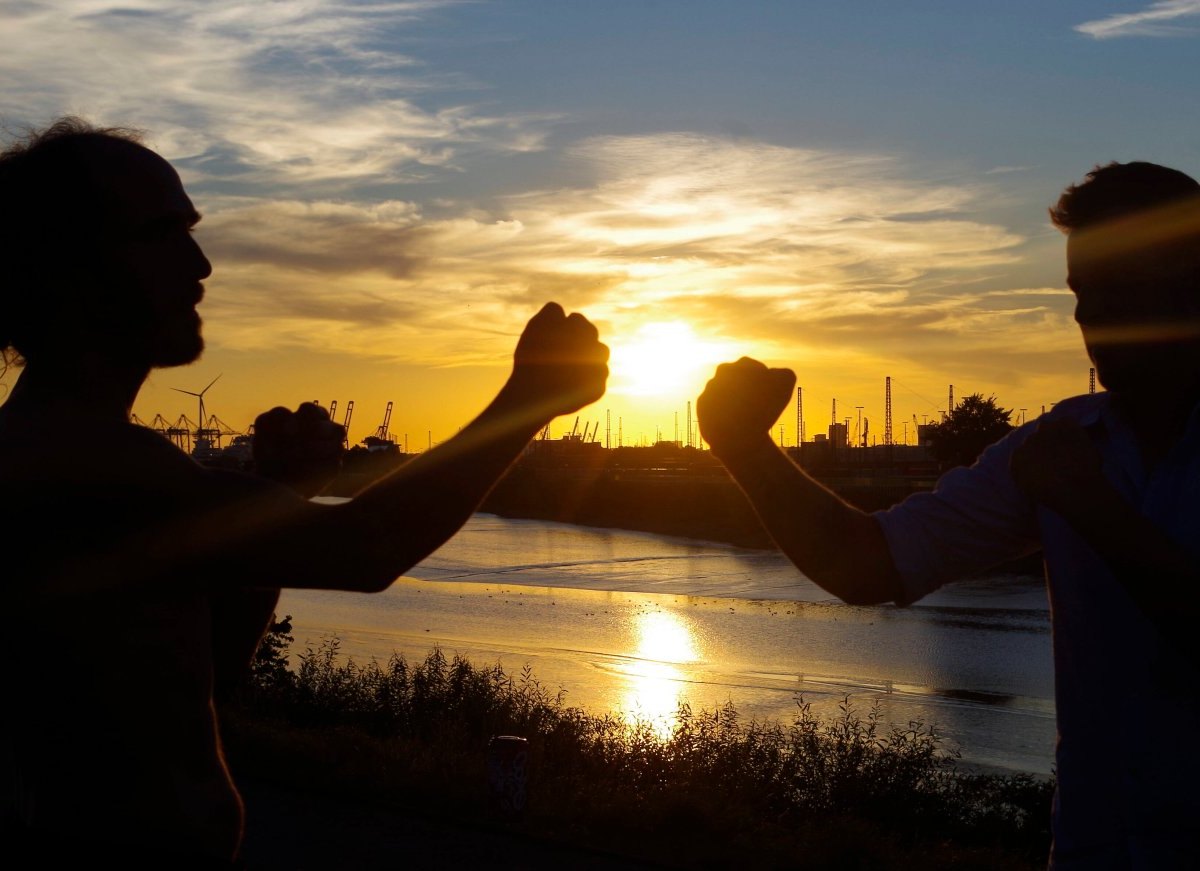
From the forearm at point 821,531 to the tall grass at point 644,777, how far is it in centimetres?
562

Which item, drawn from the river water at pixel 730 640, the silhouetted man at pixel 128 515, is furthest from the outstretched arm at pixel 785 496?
the river water at pixel 730 640

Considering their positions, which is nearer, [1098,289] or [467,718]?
[1098,289]

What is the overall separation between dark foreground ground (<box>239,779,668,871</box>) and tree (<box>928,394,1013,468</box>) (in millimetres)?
54435

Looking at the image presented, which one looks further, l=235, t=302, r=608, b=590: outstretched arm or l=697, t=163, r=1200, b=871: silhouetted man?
l=697, t=163, r=1200, b=871: silhouetted man

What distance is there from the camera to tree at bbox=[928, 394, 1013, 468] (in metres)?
60.5

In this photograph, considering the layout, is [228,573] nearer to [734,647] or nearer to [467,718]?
[467,718]

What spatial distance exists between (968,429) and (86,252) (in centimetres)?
6278

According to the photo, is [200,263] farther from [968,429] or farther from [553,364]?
[968,429]

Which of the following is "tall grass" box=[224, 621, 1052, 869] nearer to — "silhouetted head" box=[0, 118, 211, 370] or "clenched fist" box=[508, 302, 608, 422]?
"clenched fist" box=[508, 302, 608, 422]

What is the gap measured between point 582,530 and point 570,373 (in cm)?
6861

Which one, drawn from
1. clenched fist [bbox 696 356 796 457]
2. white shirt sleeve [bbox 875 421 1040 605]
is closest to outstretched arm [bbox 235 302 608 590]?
clenched fist [bbox 696 356 796 457]

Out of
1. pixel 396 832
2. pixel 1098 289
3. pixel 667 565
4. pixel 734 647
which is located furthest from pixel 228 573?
pixel 667 565

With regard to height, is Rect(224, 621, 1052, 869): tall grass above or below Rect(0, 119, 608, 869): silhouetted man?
below

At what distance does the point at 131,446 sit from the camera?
1.52m
